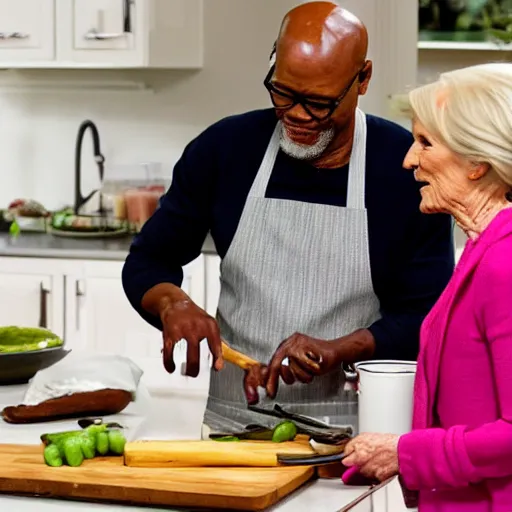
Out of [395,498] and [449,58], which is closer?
[395,498]

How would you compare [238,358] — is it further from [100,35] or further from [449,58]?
[449,58]

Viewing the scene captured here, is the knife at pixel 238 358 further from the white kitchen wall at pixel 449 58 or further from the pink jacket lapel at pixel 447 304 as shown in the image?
the white kitchen wall at pixel 449 58

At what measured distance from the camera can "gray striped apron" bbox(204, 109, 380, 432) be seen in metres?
2.10

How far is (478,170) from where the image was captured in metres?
1.44

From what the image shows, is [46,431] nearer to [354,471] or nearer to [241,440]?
[241,440]

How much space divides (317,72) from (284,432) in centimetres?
61

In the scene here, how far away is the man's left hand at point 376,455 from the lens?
1482 millimetres

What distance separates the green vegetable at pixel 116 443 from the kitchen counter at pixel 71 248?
2080mm

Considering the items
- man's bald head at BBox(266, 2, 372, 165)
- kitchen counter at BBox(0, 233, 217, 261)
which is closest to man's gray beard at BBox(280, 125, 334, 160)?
man's bald head at BBox(266, 2, 372, 165)

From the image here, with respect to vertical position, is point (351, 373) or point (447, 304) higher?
point (447, 304)

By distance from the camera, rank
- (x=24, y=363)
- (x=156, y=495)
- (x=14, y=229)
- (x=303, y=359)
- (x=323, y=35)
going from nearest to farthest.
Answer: (x=156, y=495) < (x=303, y=359) < (x=323, y=35) < (x=24, y=363) < (x=14, y=229)

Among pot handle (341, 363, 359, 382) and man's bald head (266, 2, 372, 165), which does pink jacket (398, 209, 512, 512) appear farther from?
man's bald head (266, 2, 372, 165)

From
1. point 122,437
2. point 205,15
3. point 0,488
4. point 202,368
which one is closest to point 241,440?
point 122,437

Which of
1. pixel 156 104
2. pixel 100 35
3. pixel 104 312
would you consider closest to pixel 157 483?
pixel 104 312
